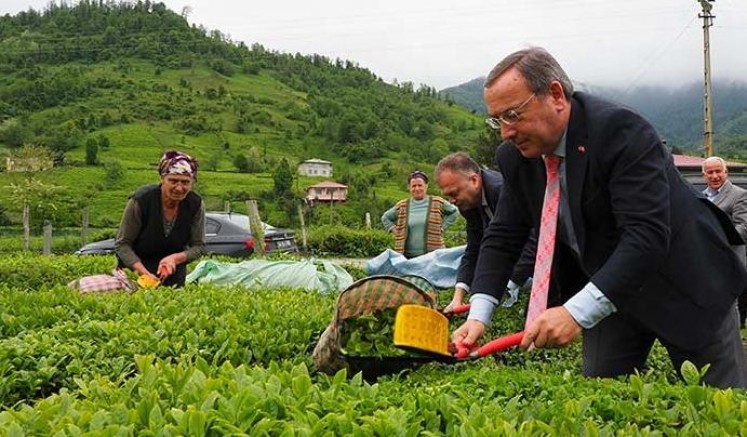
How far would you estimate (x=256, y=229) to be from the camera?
1230 centimetres

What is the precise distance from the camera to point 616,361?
9.02ft

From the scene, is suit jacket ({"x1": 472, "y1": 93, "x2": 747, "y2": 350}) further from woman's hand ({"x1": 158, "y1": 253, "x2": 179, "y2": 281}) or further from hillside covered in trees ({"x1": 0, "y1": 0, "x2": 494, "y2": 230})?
hillside covered in trees ({"x1": 0, "y1": 0, "x2": 494, "y2": 230})

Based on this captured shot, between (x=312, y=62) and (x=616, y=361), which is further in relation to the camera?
(x=312, y=62)

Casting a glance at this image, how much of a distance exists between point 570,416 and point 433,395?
17.1 inches

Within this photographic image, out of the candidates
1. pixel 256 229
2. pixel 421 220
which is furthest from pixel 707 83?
pixel 421 220

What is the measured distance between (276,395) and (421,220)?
561cm

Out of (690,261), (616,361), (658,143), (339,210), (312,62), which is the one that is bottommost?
(339,210)

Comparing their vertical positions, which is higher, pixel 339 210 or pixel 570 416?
pixel 570 416

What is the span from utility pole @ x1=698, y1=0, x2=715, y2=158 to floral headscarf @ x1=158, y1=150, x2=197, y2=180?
19.2 m

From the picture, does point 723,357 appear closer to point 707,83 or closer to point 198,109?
point 707,83

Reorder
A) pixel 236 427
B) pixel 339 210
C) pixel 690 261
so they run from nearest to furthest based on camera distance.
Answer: pixel 236 427 < pixel 690 261 < pixel 339 210

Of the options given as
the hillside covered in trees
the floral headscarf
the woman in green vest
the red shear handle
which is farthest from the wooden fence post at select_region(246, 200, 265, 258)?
the hillside covered in trees

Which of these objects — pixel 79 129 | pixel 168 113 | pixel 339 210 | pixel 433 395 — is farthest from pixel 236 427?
pixel 168 113

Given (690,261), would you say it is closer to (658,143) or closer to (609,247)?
(609,247)
